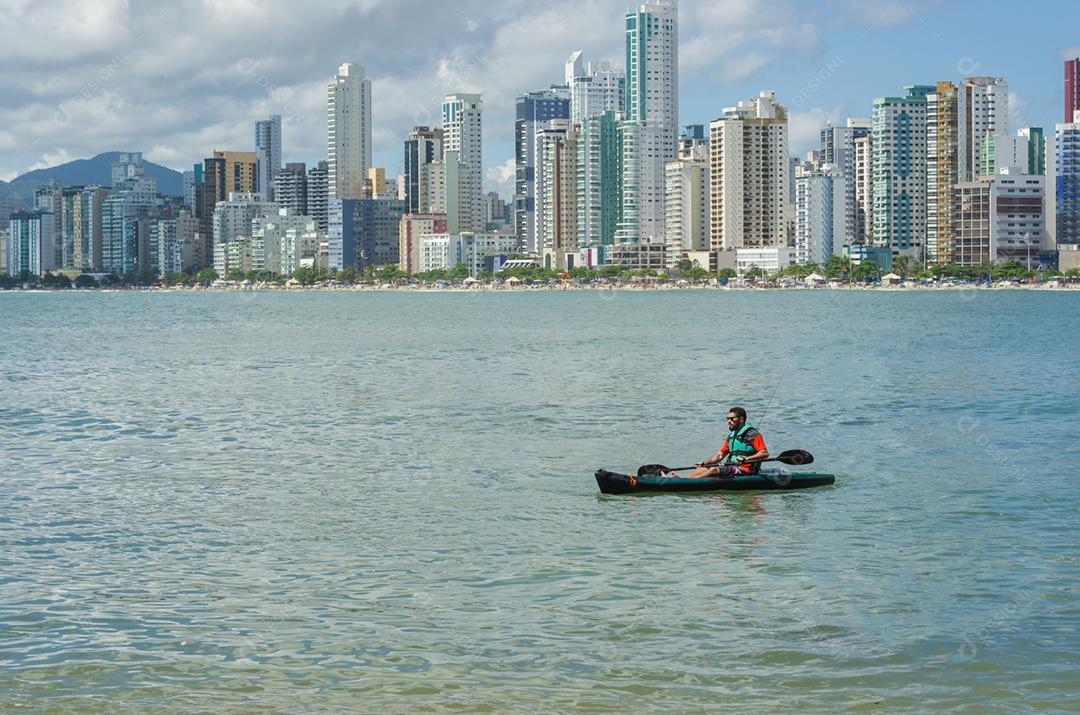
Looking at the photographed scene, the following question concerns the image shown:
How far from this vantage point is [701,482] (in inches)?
941

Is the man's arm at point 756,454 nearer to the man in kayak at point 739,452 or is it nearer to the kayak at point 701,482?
the man in kayak at point 739,452

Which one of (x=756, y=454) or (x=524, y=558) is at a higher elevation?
(x=756, y=454)

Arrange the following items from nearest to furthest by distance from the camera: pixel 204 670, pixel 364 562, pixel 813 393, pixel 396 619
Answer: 1. pixel 204 670
2. pixel 396 619
3. pixel 364 562
4. pixel 813 393

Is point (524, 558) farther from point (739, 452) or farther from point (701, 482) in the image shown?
point (739, 452)

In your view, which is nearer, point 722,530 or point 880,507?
point 722,530

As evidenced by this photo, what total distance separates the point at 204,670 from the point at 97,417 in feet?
89.5

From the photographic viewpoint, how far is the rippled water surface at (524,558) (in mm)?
13523

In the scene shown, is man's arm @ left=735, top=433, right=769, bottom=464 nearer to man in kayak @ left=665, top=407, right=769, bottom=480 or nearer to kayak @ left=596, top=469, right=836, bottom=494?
man in kayak @ left=665, top=407, right=769, bottom=480

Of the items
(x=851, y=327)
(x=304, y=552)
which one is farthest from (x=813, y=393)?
(x=851, y=327)

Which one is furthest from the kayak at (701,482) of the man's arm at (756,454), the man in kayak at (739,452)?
the man's arm at (756,454)

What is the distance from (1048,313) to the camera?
13762cm

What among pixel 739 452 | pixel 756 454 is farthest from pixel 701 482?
pixel 756 454

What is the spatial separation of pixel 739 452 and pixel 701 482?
3.49 feet

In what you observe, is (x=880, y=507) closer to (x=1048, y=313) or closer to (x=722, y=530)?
(x=722, y=530)
